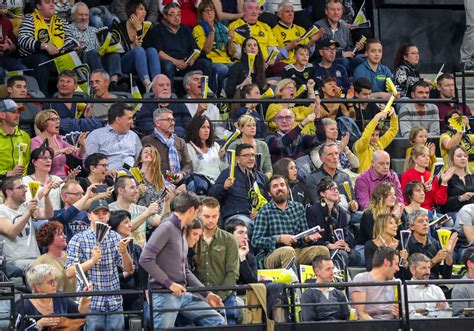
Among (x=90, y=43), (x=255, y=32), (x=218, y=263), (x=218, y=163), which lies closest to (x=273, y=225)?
(x=218, y=263)

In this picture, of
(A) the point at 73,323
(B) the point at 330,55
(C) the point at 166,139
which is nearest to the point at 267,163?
(C) the point at 166,139

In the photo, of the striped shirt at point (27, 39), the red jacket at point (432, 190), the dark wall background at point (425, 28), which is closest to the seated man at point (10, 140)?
the striped shirt at point (27, 39)

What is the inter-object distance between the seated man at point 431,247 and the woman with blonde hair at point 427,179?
1187 mm

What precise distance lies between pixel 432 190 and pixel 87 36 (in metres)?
4.45

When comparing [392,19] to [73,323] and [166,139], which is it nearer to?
[166,139]

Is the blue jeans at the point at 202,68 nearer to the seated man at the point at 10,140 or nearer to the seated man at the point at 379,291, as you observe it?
the seated man at the point at 10,140

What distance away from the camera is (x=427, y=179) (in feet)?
55.9

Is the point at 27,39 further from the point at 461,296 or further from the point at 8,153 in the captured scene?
the point at 461,296

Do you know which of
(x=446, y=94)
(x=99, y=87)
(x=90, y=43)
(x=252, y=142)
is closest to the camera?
(x=252, y=142)

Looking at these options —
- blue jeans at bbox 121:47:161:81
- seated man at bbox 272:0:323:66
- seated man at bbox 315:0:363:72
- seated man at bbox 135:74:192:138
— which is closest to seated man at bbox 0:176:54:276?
seated man at bbox 135:74:192:138

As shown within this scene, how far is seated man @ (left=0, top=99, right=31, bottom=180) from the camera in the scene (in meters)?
15.5

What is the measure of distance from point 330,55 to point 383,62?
223 centimetres

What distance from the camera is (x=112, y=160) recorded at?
15.9m

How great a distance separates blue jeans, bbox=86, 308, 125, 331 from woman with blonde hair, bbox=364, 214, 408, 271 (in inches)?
109
